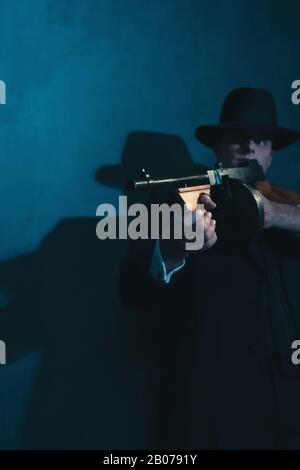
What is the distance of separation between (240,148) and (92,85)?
443 millimetres

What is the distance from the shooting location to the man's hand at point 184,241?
1.08 m

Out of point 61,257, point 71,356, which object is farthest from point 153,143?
point 71,356

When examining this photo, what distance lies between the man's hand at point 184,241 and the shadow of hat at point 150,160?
15.1 inches

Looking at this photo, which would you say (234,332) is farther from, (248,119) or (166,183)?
(248,119)

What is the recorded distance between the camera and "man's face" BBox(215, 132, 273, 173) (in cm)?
139

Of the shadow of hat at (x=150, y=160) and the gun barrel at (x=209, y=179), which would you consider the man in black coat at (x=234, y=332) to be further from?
the shadow of hat at (x=150, y=160)

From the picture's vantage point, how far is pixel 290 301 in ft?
4.43

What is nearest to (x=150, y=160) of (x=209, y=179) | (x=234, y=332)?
(x=209, y=179)

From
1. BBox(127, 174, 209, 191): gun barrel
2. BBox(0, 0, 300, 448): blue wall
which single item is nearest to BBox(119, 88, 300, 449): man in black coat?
BBox(127, 174, 209, 191): gun barrel

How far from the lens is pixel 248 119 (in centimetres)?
140

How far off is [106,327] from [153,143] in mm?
544

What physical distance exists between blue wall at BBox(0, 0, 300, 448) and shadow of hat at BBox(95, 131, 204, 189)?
0.02 meters
